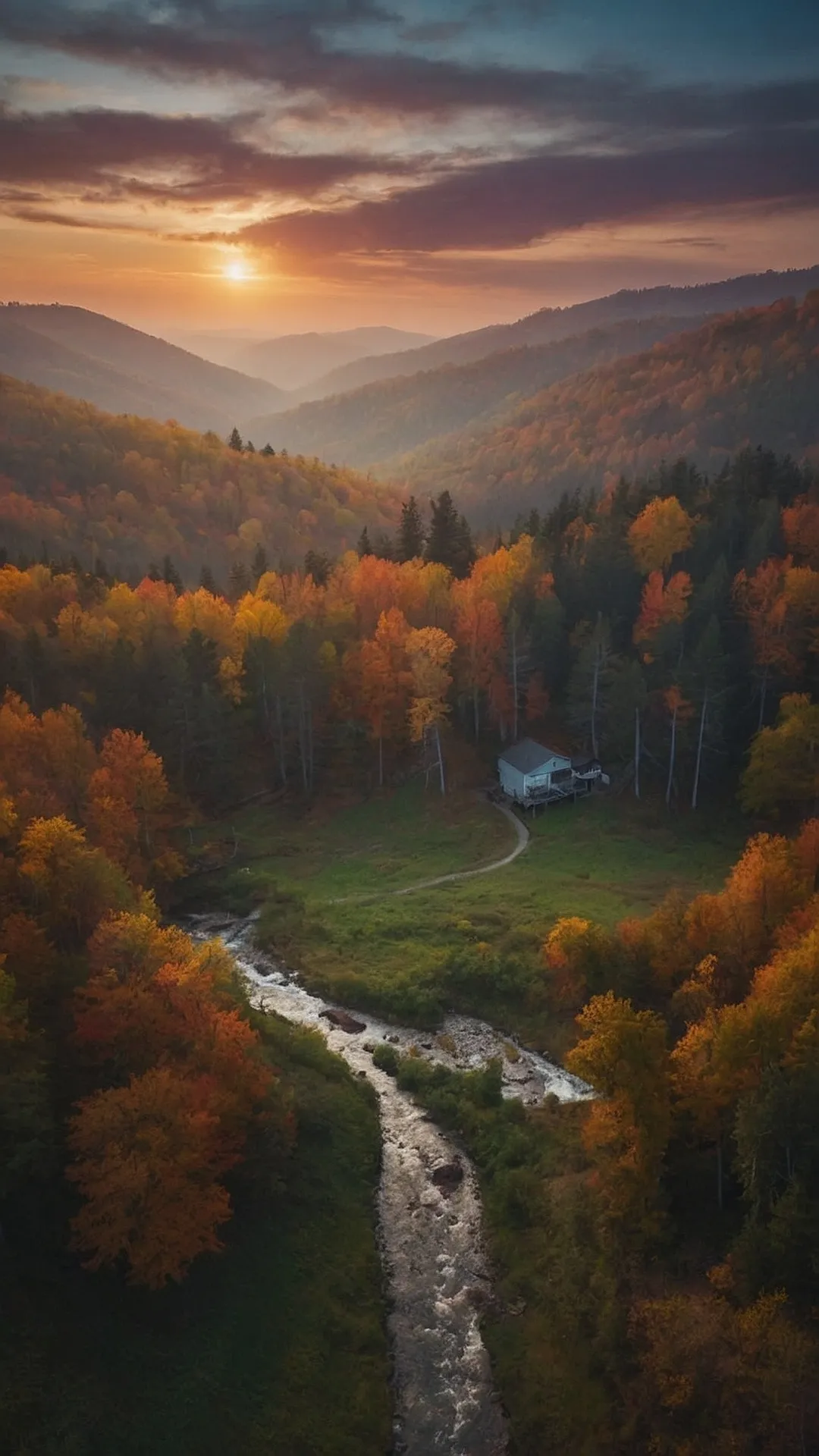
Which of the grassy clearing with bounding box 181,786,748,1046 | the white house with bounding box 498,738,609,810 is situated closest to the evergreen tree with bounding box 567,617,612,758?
the white house with bounding box 498,738,609,810

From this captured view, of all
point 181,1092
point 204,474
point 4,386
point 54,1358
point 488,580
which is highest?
point 4,386

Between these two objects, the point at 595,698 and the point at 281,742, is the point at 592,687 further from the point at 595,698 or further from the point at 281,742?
the point at 281,742

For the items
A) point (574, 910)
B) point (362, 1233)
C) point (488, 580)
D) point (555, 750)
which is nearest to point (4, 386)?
point (488, 580)

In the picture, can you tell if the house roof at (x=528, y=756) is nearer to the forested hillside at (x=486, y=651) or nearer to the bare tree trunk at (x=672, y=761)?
the forested hillside at (x=486, y=651)

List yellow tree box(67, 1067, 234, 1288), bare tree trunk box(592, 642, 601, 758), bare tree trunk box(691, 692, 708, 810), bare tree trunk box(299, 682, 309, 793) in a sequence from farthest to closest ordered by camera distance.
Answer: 1. bare tree trunk box(299, 682, 309, 793)
2. bare tree trunk box(592, 642, 601, 758)
3. bare tree trunk box(691, 692, 708, 810)
4. yellow tree box(67, 1067, 234, 1288)

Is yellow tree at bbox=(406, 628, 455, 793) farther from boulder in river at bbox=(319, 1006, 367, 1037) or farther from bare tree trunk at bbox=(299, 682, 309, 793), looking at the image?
boulder in river at bbox=(319, 1006, 367, 1037)

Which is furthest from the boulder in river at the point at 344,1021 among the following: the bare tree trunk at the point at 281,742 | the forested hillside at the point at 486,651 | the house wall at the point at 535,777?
the bare tree trunk at the point at 281,742

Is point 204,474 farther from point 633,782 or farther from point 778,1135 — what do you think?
point 778,1135
